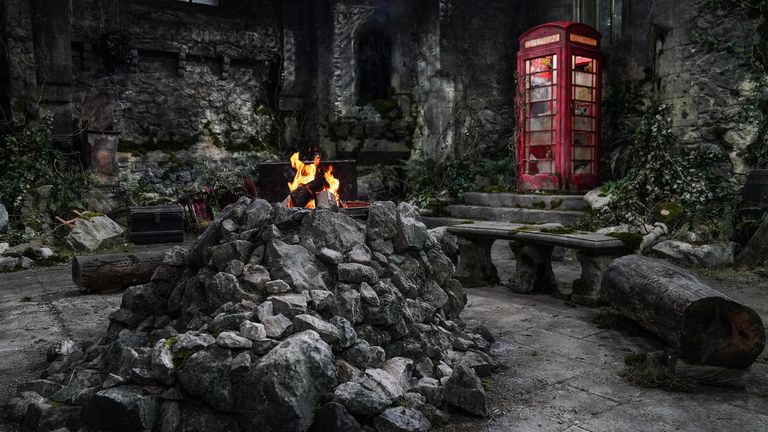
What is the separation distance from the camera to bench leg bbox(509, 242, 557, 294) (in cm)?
593

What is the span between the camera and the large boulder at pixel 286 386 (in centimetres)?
270

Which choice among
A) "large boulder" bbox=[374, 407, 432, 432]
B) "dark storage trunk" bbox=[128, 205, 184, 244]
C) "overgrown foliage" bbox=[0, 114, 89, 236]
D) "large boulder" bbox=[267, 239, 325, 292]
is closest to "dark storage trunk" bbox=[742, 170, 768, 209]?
"large boulder" bbox=[267, 239, 325, 292]

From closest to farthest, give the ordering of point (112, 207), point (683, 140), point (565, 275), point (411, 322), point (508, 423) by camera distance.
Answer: point (508, 423) → point (411, 322) → point (565, 275) → point (683, 140) → point (112, 207)

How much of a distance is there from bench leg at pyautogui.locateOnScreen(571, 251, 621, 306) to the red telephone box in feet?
13.0

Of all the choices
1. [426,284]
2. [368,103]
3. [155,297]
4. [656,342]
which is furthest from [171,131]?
[656,342]

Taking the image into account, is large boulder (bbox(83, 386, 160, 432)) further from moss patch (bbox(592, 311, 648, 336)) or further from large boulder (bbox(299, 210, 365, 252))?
moss patch (bbox(592, 311, 648, 336))

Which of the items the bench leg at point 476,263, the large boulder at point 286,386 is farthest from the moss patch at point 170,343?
the bench leg at point 476,263

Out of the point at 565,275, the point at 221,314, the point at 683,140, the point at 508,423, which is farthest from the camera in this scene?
the point at 683,140

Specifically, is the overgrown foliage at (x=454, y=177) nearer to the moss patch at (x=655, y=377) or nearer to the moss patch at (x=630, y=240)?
the moss patch at (x=630, y=240)

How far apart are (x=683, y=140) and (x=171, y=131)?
8.52 m

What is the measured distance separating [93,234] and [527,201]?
6359 mm

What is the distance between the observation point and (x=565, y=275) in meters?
6.73

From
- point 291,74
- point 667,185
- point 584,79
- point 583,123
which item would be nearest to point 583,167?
point 583,123

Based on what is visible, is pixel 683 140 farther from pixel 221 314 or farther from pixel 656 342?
pixel 221 314
